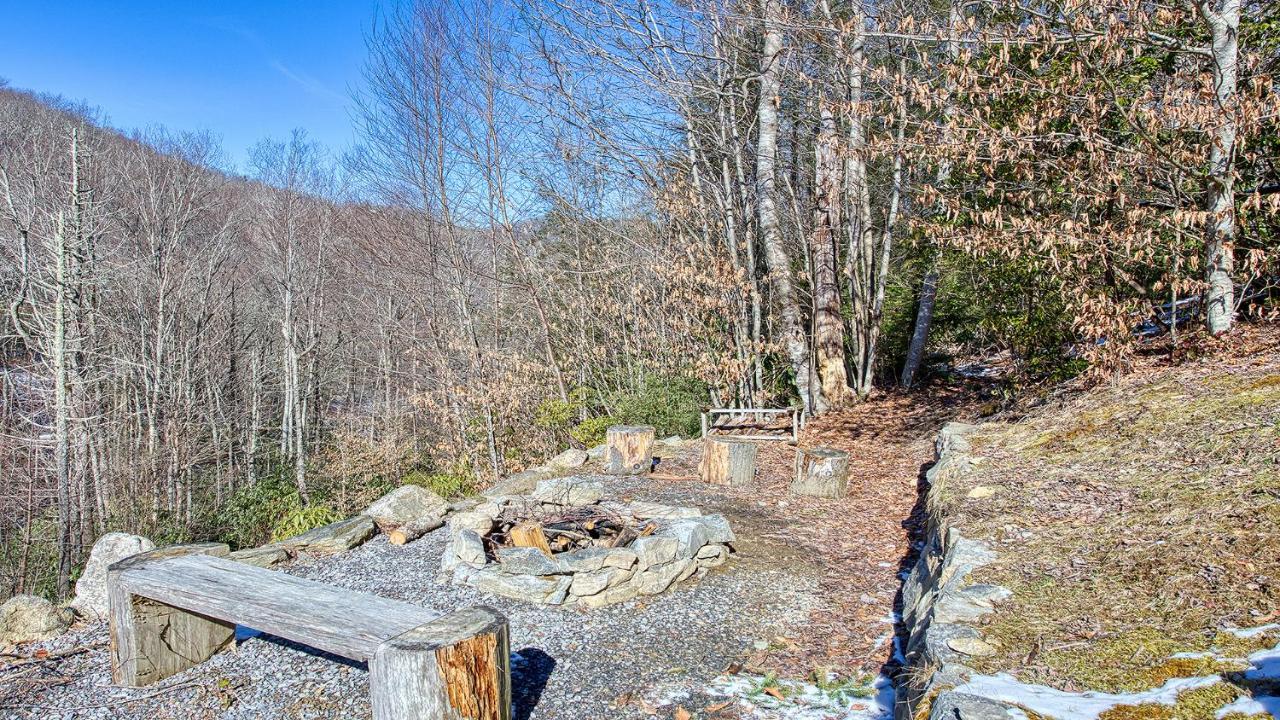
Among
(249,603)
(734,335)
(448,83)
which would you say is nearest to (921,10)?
(734,335)

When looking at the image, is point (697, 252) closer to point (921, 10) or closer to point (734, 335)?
point (734, 335)

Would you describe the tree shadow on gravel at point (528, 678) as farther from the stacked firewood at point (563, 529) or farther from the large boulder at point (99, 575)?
the large boulder at point (99, 575)

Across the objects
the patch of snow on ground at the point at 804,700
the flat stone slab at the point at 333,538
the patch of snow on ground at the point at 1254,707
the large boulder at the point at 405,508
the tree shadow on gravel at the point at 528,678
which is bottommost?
the patch of snow on ground at the point at 804,700

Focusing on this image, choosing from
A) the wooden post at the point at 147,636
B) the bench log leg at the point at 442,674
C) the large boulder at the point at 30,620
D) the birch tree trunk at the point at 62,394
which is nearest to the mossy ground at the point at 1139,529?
the bench log leg at the point at 442,674

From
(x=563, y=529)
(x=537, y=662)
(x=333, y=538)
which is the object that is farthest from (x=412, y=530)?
(x=537, y=662)

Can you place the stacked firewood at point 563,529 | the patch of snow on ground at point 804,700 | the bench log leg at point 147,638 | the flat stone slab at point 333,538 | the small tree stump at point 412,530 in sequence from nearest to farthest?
the patch of snow on ground at point 804,700, the bench log leg at point 147,638, the stacked firewood at point 563,529, the flat stone slab at point 333,538, the small tree stump at point 412,530

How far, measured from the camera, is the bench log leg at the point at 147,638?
3268 millimetres

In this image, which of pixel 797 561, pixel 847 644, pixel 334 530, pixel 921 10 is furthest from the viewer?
pixel 921 10

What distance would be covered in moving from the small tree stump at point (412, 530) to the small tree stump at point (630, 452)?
2016 millimetres

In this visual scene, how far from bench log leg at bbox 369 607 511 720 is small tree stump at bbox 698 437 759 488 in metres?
4.27

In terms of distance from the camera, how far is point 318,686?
319 cm

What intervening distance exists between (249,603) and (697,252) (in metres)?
7.38

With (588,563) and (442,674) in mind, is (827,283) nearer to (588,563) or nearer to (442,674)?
(588,563)

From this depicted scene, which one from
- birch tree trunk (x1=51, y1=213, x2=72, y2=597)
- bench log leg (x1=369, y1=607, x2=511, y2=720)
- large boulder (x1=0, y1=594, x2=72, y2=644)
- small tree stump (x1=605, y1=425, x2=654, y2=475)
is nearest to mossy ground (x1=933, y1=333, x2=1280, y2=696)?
bench log leg (x1=369, y1=607, x2=511, y2=720)
